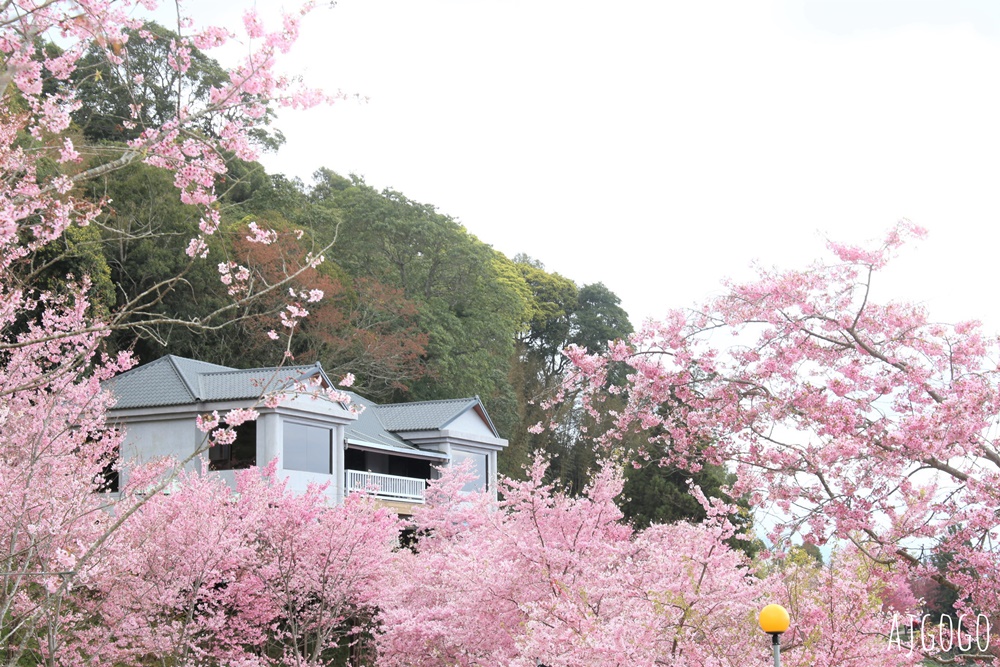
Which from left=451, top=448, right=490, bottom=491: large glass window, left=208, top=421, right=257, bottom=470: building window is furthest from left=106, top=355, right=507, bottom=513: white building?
left=451, top=448, right=490, bottom=491: large glass window

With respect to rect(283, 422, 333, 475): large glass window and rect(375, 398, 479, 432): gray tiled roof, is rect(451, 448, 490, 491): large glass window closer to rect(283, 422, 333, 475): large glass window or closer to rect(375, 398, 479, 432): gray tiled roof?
rect(375, 398, 479, 432): gray tiled roof

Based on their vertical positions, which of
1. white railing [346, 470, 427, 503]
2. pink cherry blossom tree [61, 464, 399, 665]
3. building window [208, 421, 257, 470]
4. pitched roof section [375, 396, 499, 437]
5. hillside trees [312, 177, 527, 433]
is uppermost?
hillside trees [312, 177, 527, 433]

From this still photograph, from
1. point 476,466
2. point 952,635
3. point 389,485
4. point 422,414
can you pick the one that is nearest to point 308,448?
point 389,485

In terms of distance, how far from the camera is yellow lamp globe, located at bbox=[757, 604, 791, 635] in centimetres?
830

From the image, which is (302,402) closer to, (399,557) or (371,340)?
(399,557)

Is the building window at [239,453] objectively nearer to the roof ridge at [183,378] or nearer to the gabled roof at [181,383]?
the gabled roof at [181,383]

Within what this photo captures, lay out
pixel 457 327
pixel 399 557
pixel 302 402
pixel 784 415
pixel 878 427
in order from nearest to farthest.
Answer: pixel 878 427, pixel 784 415, pixel 399 557, pixel 302 402, pixel 457 327

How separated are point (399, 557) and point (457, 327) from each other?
1757 centimetres

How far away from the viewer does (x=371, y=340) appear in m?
31.7

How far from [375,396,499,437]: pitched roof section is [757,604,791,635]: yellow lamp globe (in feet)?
67.4

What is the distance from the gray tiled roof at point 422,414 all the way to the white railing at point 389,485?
2169 mm

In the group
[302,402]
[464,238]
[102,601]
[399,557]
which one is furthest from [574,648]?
[464,238]

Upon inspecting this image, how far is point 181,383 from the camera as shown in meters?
22.3

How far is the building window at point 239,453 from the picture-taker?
2195 centimetres
